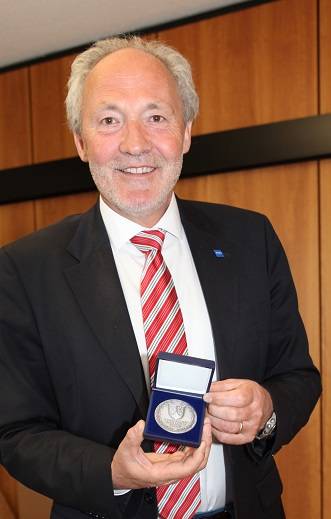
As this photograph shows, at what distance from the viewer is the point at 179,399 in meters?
1.17

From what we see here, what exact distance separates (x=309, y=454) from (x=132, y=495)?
2179 mm

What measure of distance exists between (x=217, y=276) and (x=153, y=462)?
1.94ft

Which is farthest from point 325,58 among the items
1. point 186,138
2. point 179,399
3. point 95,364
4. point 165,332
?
point 179,399

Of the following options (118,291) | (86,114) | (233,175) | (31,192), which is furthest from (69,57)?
(118,291)

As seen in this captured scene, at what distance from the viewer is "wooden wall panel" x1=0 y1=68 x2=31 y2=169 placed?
13.9ft

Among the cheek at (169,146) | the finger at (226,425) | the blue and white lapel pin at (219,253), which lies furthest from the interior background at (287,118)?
the finger at (226,425)

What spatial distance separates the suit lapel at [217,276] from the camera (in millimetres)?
1466

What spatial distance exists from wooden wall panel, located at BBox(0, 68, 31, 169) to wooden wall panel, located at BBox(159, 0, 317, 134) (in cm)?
130

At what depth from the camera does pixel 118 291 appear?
145 centimetres

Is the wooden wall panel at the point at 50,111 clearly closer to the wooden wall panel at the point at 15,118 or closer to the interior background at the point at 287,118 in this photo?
the wooden wall panel at the point at 15,118

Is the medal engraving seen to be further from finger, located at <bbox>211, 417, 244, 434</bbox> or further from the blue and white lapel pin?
the blue and white lapel pin

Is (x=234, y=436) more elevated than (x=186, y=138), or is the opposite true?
(x=186, y=138)

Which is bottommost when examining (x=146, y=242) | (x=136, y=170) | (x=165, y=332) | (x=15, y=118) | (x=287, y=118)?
(x=165, y=332)

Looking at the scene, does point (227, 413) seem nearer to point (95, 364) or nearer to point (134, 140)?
point (95, 364)
